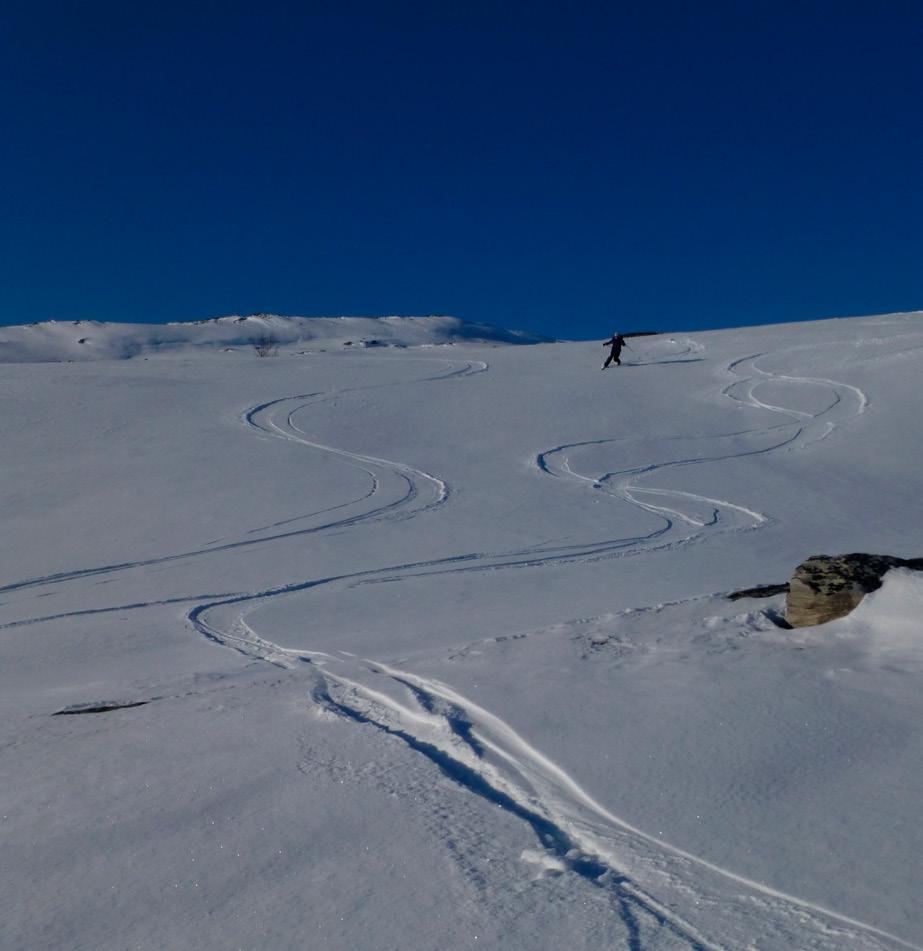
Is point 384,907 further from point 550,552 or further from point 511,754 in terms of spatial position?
point 550,552

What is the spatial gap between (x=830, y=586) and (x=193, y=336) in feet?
321

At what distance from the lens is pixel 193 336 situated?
322ft

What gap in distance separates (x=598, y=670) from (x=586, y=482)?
10938 millimetres

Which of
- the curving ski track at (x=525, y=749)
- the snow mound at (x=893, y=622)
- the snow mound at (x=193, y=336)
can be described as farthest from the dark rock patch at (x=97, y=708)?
the snow mound at (x=193, y=336)

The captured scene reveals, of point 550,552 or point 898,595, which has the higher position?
point 898,595

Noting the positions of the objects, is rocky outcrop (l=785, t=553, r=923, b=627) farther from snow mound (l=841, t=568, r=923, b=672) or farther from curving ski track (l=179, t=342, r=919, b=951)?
curving ski track (l=179, t=342, r=919, b=951)

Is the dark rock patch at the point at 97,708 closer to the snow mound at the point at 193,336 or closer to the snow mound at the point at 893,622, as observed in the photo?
the snow mound at the point at 893,622

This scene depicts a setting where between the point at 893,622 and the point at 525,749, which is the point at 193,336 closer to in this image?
the point at 893,622

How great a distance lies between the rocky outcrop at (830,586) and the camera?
6.44m

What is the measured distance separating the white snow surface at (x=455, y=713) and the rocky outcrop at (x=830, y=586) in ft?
0.63

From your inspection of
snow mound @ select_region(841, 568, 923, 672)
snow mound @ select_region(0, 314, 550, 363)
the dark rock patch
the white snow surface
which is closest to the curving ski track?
the white snow surface

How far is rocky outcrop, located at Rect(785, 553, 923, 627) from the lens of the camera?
Answer: 6.44m

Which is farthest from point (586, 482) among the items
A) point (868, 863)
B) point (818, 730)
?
point (868, 863)

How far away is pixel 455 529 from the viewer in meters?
13.7
